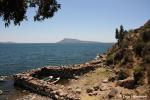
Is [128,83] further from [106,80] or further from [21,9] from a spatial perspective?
[21,9]

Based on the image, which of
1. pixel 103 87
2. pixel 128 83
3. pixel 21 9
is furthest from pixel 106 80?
pixel 21 9

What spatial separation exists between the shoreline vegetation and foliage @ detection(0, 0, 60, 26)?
9.72 m

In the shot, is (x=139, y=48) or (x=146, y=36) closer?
(x=139, y=48)

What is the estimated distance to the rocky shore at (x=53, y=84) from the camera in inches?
1087

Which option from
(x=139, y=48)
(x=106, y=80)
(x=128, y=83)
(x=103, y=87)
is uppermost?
(x=139, y=48)

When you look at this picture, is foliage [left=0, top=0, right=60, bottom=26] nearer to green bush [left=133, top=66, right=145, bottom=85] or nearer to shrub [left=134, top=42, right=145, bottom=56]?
green bush [left=133, top=66, right=145, bottom=85]

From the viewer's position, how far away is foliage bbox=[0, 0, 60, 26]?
15.0 metres

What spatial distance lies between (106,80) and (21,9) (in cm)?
1782

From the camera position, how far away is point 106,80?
102 feet

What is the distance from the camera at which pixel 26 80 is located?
3612 cm

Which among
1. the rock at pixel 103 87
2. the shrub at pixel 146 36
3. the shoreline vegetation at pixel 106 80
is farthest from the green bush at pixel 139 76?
the shrub at pixel 146 36

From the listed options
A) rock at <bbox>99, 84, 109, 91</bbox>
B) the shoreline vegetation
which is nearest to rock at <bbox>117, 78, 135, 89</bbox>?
the shoreline vegetation

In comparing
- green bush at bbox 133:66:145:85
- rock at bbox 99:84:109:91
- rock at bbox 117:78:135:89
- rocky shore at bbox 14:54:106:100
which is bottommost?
rocky shore at bbox 14:54:106:100

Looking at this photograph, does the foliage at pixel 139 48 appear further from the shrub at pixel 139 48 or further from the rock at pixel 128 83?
the rock at pixel 128 83
